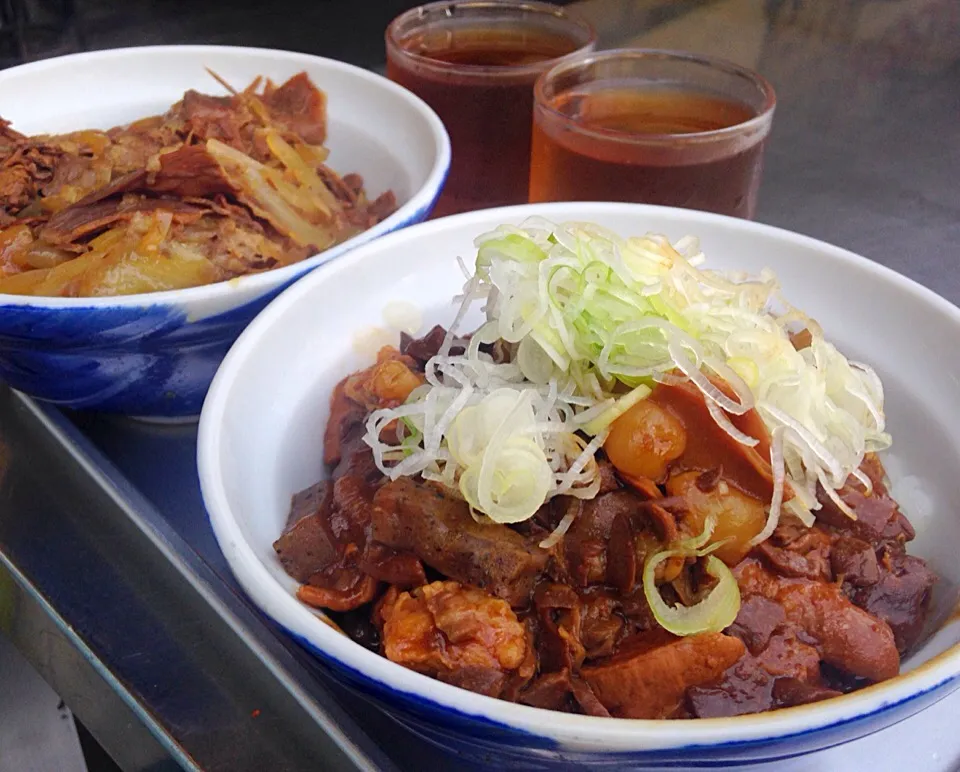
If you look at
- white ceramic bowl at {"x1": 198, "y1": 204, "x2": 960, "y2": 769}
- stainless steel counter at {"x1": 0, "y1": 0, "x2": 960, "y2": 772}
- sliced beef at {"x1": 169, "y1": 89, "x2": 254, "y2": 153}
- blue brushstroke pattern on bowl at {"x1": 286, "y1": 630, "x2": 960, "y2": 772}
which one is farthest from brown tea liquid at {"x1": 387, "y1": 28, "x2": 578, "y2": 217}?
blue brushstroke pattern on bowl at {"x1": 286, "y1": 630, "x2": 960, "y2": 772}

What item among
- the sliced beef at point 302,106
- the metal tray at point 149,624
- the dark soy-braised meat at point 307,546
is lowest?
the metal tray at point 149,624

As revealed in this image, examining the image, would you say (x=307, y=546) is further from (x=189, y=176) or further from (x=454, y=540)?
(x=189, y=176)

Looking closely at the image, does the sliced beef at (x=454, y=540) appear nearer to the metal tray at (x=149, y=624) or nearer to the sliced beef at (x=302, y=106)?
the metal tray at (x=149, y=624)

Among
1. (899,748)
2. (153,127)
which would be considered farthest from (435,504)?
(153,127)

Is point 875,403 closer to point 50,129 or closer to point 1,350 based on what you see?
point 1,350

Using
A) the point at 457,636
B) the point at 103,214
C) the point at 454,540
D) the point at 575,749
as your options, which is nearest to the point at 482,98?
the point at 103,214

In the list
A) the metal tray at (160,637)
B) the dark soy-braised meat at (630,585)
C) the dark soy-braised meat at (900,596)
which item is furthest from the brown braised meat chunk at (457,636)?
the dark soy-braised meat at (900,596)
